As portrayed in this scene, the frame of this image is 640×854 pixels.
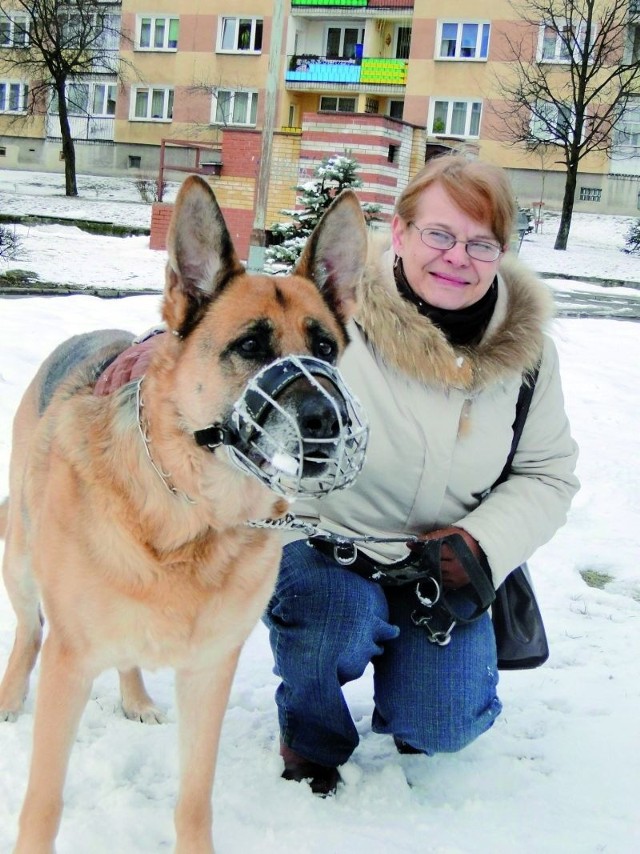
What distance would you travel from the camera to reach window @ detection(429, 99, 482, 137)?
107ft

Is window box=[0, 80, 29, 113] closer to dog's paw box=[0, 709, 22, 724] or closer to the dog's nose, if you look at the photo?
dog's paw box=[0, 709, 22, 724]

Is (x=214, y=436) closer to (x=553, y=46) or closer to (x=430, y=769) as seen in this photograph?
(x=430, y=769)

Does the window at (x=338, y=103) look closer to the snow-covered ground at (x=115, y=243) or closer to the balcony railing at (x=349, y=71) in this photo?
the balcony railing at (x=349, y=71)

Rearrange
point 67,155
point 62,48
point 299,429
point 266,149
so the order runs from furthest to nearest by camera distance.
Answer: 1. point 62,48
2. point 67,155
3. point 266,149
4. point 299,429

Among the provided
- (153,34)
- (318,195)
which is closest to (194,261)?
(318,195)

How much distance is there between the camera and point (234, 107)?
35.3m

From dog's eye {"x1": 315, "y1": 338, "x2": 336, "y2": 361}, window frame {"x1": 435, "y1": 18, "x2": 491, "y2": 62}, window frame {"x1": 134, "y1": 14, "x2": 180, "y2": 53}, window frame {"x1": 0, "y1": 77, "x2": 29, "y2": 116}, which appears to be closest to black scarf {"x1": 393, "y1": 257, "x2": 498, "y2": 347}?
dog's eye {"x1": 315, "y1": 338, "x2": 336, "y2": 361}

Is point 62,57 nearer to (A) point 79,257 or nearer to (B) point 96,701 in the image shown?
(A) point 79,257

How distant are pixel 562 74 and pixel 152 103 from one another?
16.5 metres

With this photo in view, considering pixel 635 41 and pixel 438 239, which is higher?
pixel 635 41

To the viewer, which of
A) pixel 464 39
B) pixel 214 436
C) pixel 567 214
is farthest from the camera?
pixel 464 39

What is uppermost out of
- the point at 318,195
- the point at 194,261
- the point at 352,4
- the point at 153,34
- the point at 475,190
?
the point at 352,4

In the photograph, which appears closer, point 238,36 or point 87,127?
point 238,36

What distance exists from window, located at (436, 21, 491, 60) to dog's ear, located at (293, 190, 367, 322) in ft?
108
